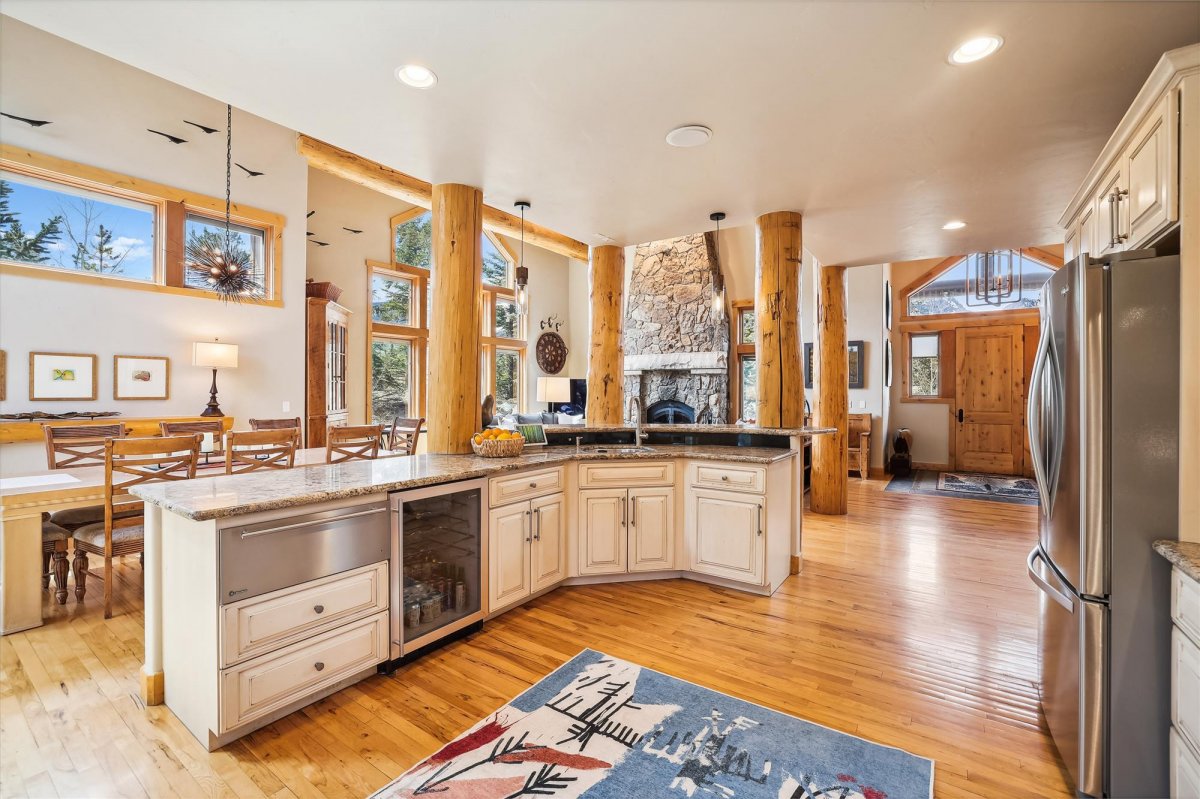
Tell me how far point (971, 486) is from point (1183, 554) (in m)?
6.72

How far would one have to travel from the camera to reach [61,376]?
181 inches

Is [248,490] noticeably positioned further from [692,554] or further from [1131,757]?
Answer: [1131,757]

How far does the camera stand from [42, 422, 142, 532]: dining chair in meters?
3.14

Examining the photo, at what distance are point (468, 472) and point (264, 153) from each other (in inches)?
224

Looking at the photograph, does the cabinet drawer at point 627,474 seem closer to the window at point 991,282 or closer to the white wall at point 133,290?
the white wall at point 133,290

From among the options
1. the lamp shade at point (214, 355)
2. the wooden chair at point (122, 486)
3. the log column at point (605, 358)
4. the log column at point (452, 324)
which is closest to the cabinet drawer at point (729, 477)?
the log column at point (605, 358)

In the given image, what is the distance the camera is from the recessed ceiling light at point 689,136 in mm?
2539

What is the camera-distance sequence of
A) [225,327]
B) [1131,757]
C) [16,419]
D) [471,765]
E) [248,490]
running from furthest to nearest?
[225,327]
[16,419]
[248,490]
[471,765]
[1131,757]

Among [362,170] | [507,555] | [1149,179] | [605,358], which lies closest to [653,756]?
[507,555]

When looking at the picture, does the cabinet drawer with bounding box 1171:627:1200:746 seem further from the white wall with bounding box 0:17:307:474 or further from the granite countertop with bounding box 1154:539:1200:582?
the white wall with bounding box 0:17:307:474

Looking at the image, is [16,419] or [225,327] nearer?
[16,419]

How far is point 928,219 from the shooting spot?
156 inches

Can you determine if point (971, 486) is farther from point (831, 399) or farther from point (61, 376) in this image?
point (61, 376)

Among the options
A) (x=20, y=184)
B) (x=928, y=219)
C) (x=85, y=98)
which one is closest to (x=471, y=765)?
(x=928, y=219)
